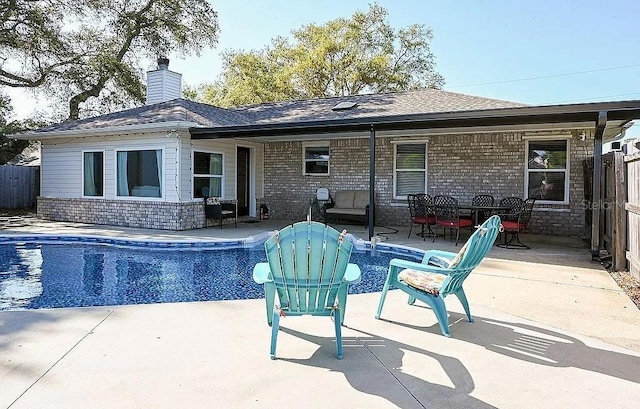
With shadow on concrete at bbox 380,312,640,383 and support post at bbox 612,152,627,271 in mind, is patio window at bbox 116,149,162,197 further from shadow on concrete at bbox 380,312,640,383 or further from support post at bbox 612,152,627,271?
support post at bbox 612,152,627,271

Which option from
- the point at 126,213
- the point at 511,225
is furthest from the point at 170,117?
the point at 511,225

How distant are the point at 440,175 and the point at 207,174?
574 centimetres

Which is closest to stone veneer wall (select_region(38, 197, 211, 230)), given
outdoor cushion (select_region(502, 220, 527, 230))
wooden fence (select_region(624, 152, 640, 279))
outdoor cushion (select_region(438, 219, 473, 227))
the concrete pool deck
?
outdoor cushion (select_region(438, 219, 473, 227))

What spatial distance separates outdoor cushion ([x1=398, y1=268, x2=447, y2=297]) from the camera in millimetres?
3672

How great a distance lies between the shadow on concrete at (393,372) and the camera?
253 cm

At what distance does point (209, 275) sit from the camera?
6434 millimetres

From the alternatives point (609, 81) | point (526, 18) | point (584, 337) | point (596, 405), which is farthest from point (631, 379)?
point (609, 81)

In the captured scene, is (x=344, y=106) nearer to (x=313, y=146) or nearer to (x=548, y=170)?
(x=313, y=146)

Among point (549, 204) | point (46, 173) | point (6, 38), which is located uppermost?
point (6, 38)

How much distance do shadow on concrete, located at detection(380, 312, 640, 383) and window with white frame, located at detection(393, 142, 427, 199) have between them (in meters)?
7.69

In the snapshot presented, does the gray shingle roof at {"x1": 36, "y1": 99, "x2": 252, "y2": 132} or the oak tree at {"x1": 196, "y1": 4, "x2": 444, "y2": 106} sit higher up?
the oak tree at {"x1": 196, "y1": 4, "x2": 444, "y2": 106}

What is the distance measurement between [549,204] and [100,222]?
35.7 ft

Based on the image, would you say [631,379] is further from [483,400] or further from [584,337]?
[483,400]

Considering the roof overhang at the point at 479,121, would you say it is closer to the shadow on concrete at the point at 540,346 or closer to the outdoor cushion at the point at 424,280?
the outdoor cushion at the point at 424,280
